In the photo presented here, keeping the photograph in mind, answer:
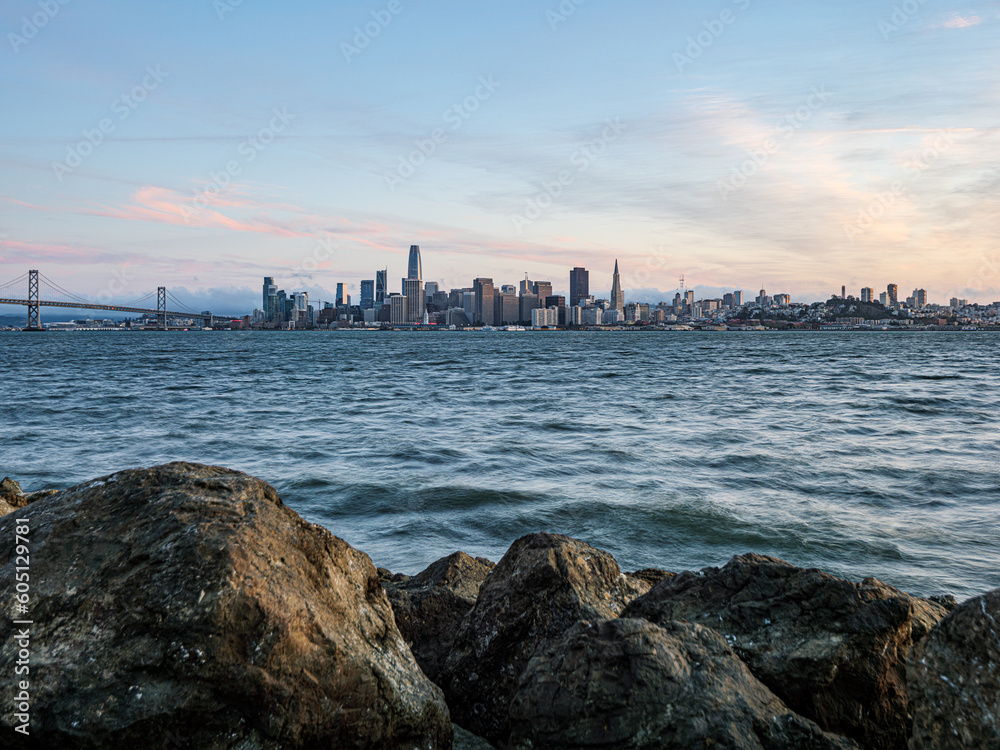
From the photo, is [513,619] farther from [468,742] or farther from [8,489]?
[8,489]

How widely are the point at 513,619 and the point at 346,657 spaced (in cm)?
102

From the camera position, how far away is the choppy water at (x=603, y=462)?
7848 mm

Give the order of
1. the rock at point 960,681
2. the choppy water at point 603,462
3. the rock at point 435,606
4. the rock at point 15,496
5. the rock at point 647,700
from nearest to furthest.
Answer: the rock at point 960,681, the rock at point 647,700, the rock at point 435,606, the rock at point 15,496, the choppy water at point 603,462

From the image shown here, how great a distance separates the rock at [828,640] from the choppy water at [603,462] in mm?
3904

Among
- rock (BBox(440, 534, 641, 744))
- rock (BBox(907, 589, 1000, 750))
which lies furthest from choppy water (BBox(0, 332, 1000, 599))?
rock (BBox(907, 589, 1000, 750))

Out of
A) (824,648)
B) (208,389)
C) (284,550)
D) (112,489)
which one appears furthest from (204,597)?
(208,389)

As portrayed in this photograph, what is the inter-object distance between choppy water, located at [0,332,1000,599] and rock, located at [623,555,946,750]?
12.8 ft

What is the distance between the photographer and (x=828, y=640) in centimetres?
294

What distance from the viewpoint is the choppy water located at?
7848 millimetres

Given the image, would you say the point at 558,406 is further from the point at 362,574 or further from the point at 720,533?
the point at 362,574

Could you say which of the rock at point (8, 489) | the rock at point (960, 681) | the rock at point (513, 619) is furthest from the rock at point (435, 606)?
the rock at point (8, 489)

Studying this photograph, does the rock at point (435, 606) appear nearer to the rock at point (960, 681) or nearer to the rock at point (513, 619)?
the rock at point (513, 619)

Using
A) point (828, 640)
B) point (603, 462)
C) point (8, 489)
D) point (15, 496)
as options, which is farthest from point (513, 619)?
point (603, 462)

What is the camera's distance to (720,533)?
812cm
